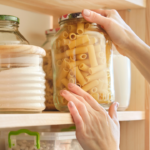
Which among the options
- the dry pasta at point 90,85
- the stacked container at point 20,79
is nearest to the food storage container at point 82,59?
the dry pasta at point 90,85

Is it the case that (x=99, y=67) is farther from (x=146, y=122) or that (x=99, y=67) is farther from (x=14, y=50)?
(x=146, y=122)

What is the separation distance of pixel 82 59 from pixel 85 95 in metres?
0.10

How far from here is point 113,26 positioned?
778 millimetres

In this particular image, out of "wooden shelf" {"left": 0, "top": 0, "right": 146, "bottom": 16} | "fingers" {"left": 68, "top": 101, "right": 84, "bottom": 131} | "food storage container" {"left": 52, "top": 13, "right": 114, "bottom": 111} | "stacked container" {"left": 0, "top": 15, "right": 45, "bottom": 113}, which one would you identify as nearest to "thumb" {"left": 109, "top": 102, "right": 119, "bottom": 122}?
"food storage container" {"left": 52, "top": 13, "right": 114, "bottom": 111}

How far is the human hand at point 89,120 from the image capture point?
27.4 inches

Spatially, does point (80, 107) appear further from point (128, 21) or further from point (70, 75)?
point (128, 21)

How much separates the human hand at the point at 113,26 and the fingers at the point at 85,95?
0.19 m

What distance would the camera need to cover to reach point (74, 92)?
0.73 m

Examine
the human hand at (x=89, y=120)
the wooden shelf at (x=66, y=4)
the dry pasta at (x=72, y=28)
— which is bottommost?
the human hand at (x=89, y=120)

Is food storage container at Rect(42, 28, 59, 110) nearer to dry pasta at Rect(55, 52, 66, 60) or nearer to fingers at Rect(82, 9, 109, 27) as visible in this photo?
dry pasta at Rect(55, 52, 66, 60)

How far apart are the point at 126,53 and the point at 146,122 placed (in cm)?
29

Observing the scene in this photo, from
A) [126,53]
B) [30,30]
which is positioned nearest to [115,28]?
[126,53]

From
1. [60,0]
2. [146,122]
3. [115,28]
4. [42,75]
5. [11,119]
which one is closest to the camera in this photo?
[11,119]

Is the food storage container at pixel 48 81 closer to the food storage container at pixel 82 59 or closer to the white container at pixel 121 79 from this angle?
the food storage container at pixel 82 59
